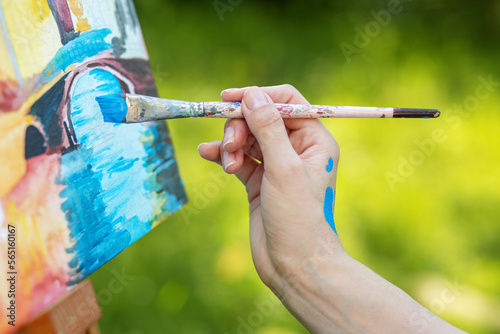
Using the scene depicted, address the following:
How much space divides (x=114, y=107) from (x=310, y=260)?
0.51 m

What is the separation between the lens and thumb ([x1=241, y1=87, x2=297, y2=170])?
0.86 m

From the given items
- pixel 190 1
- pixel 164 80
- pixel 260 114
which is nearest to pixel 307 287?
pixel 260 114

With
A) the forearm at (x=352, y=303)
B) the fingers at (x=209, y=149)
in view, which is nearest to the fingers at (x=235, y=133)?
the fingers at (x=209, y=149)

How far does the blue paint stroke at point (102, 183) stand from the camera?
88cm

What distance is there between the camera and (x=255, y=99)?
0.92 m

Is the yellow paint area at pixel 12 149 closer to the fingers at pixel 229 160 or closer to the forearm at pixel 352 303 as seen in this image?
the fingers at pixel 229 160

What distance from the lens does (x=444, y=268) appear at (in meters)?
2.03

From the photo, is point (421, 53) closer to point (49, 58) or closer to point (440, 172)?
point (440, 172)

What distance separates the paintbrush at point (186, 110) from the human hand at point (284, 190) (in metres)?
0.06

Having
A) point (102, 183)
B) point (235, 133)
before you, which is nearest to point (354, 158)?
point (235, 133)

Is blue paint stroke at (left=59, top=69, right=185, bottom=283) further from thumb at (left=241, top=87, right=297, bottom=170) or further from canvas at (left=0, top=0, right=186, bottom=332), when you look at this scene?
thumb at (left=241, top=87, right=297, bottom=170)

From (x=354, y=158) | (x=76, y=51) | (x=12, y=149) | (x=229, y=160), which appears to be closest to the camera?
(x=12, y=149)

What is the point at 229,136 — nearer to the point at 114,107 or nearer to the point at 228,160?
the point at 228,160

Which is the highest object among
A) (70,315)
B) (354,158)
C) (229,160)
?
(229,160)
